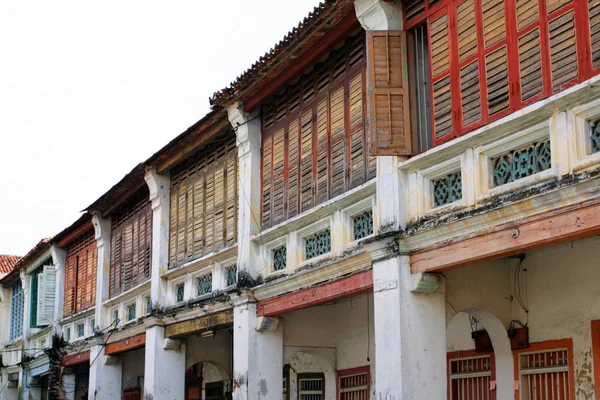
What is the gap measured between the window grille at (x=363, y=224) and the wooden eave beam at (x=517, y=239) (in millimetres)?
1143

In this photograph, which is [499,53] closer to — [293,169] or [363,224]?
[363,224]

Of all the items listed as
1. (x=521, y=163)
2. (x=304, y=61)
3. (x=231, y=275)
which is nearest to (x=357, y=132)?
(x=304, y=61)

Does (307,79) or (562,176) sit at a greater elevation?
(307,79)

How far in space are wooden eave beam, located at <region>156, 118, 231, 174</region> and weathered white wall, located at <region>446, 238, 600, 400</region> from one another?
5553 mm

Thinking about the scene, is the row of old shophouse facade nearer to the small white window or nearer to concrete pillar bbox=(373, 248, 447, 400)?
concrete pillar bbox=(373, 248, 447, 400)

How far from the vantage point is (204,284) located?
15289mm

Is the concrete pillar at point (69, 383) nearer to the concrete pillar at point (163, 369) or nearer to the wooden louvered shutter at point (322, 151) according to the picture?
the concrete pillar at point (163, 369)

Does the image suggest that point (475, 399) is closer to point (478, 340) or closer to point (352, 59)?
point (478, 340)

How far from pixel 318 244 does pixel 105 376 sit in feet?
31.1

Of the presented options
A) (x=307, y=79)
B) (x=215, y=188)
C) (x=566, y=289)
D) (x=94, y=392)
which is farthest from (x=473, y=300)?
(x=94, y=392)

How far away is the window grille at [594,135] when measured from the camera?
7441 millimetres

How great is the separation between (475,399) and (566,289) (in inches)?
84.9

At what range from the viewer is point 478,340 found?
11.3 meters

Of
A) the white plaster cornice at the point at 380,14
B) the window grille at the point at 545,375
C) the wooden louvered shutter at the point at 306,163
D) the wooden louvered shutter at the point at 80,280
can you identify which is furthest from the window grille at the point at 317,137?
the wooden louvered shutter at the point at 80,280
